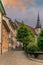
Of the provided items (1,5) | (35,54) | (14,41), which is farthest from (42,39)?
(14,41)

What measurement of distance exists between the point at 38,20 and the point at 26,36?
73.6 metres

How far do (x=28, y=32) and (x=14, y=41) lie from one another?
9578 mm

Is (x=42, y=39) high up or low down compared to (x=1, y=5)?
down

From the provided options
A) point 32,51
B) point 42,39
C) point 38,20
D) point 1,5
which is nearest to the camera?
point 32,51

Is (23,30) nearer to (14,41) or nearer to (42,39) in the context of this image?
(14,41)

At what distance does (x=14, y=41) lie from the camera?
3152 inches

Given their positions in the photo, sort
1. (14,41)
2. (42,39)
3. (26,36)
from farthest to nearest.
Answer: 1. (14,41)
2. (26,36)
3. (42,39)

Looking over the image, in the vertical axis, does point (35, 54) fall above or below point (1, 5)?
below

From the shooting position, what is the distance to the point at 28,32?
237 feet

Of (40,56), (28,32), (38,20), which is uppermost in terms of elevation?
(38,20)

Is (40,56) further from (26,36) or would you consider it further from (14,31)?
(14,31)

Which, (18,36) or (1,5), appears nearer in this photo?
(1,5)

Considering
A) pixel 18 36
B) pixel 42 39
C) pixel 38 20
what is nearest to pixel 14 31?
pixel 18 36

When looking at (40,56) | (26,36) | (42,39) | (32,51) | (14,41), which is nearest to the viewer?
(40,56)
